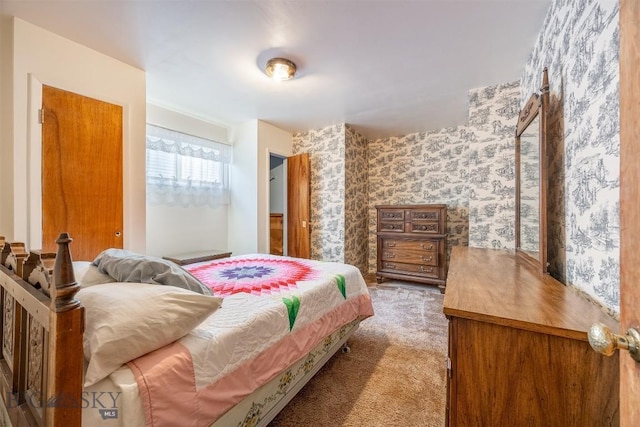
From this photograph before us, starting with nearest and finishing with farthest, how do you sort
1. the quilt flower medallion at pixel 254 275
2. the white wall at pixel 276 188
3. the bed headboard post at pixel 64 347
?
the bed headboard post at pixel 64 347 → the quilt flower medallion at pixel 254 275 → the white wall at pixel 276 188

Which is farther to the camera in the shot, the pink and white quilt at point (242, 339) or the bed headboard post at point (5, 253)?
the bed headboard post at point (5, 253)

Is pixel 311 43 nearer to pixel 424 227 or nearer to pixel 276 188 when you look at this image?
pixel 424 227

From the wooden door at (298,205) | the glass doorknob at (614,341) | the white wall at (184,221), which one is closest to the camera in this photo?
the glass doorknob at (614,341)

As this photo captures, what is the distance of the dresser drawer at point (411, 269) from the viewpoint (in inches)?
146

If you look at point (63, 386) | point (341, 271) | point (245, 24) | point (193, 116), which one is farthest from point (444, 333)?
point (193, 116)

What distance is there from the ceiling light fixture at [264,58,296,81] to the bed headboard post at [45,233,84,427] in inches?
84.8

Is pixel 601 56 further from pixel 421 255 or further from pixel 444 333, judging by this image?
pixel 421 255

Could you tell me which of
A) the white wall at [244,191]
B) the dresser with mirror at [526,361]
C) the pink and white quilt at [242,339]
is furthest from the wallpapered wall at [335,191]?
the dresser with mirror at [526,361]

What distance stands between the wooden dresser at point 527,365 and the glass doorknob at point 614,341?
337mm

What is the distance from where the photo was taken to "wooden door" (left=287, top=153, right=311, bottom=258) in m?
4.24

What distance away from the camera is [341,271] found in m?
2.12

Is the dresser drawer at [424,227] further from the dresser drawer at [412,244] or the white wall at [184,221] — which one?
the white wall at [184,221]

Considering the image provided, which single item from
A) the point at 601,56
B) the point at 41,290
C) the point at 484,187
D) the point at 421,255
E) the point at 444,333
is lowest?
the point at 444,333

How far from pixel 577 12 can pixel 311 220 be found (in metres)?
3.53
